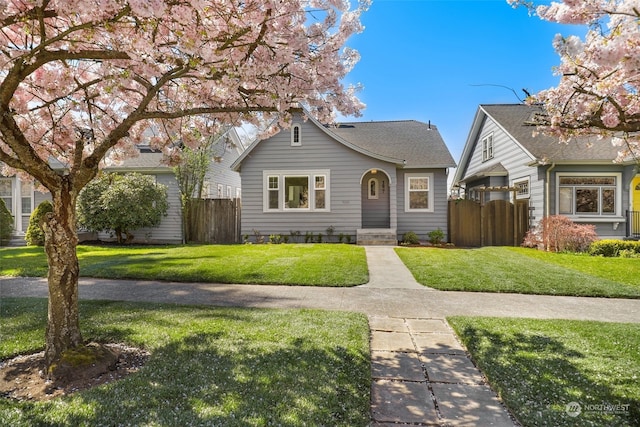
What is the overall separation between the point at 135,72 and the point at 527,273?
8363 mm

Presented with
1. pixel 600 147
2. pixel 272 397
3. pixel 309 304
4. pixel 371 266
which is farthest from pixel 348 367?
pixel 600 147

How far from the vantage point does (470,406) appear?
289 centimetres

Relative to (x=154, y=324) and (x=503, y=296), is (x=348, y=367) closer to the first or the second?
(x=154, y=324)

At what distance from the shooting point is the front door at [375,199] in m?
15.8

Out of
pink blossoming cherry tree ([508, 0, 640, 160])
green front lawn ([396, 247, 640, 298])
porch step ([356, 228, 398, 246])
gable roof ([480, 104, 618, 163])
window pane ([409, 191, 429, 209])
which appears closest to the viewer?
pink blossoming cherry tree ([508, 0, 640, 160])

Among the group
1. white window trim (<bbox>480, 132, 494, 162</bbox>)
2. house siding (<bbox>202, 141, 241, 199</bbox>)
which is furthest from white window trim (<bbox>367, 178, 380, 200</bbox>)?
house siding (<bbox>202, 141, 241, 199</bbox>)

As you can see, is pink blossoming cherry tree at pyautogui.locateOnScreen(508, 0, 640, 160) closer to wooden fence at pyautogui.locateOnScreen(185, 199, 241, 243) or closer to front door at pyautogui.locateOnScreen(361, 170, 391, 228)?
front door at pyautogui.locateOnScreen(361, 170, 391, 228)

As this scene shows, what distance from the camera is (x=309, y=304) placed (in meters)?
5.91

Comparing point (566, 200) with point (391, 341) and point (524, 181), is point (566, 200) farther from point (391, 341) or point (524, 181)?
point (391, 341)

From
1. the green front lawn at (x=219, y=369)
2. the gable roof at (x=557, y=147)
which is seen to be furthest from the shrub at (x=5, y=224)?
the gable roof at (x=557, y=147)

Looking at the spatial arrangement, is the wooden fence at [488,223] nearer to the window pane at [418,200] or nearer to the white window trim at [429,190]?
the white window trim at [429,190]

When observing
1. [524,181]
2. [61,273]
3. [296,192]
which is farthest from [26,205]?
[524,181]

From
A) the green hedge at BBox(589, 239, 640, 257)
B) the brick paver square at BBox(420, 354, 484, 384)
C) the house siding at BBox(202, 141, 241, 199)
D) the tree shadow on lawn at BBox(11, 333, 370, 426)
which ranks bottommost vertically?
the brick paver square at BBox(420, 354, 484, 384)

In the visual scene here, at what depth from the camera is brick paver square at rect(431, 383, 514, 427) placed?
8.80ft
